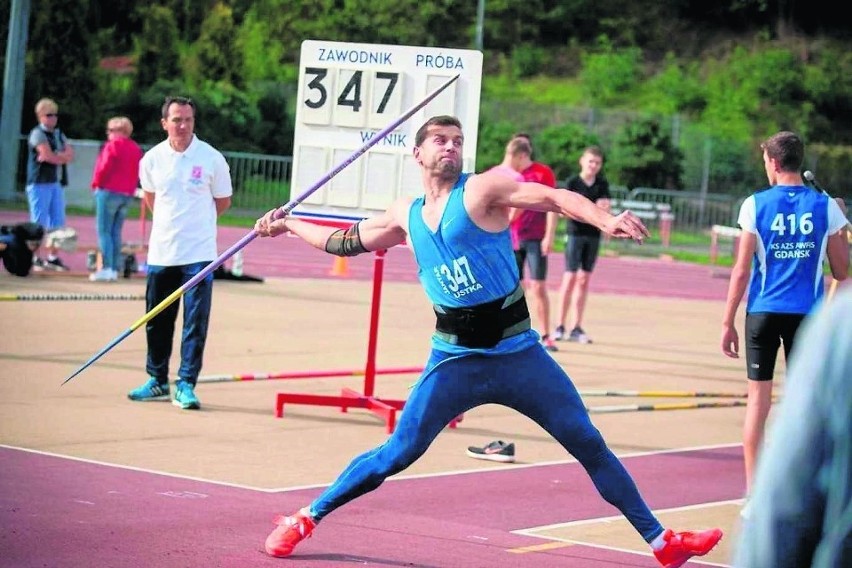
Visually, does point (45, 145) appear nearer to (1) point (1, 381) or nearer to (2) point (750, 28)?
(1) point (1, 381)

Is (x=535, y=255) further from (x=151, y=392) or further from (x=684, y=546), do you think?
(x=684, y=546)

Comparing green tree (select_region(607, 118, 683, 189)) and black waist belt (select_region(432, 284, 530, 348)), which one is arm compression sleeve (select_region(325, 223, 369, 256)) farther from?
green tree (select_region(607, 118, 683, 189))

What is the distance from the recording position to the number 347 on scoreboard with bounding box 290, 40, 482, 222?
34.7 ft

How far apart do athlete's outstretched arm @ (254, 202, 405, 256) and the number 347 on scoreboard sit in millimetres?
3046

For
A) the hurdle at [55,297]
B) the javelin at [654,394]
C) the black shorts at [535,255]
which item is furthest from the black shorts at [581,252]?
the hurdle at [55,297]

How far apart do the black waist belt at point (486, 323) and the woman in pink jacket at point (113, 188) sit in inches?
504

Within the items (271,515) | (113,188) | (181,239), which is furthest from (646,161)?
(271,515)

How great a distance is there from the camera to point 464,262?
6812mm

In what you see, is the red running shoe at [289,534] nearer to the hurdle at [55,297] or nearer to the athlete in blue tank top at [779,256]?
the athlete in blue tank top at [779,256]

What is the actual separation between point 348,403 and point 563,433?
4.45 metres

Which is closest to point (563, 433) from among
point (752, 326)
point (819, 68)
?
point (752, 326)

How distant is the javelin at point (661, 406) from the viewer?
1212cm

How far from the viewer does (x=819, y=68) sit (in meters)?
56.1

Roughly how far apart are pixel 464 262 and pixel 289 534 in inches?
56.0
